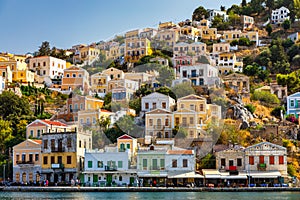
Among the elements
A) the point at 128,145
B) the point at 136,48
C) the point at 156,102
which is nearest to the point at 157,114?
the point at 156,102

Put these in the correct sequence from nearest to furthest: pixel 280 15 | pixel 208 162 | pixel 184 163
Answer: pixel 184 163 < pixel 208 162 < pixel 280 15

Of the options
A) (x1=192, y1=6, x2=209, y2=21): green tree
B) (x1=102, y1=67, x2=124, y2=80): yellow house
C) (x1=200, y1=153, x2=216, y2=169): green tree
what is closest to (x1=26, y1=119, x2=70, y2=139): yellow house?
(x1=200, y1=153, x2=216, y2=169): green tree

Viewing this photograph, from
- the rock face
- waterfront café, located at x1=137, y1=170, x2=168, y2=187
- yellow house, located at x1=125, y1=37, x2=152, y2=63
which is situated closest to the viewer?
waterfront café, located at x1=137, y1=170, x2=168, y2=187

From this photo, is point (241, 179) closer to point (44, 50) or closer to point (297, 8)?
point (44, 50)

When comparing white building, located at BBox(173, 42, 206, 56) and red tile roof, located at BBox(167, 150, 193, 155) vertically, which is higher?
white building, located at BBox(173, 42, 206, 56)

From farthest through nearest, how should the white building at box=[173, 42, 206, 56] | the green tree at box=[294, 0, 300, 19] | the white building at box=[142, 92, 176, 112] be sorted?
the green tree at box=[294, 0, 300, 19] → the white building at box=[173, 42, 206, 56] → the white building at box=[142, 92, 176, 112]

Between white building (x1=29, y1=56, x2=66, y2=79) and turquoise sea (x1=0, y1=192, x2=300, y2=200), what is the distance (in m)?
39.3

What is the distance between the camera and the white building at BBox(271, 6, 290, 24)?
102938mm

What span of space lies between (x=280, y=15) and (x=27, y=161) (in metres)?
66.4

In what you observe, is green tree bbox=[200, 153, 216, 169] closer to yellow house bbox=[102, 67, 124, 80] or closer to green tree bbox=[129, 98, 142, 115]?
green tree bbox=[129, 98, 142, 115]

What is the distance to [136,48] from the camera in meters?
79.6

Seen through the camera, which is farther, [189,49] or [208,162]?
[189,49]

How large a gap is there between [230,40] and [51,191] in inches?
2210

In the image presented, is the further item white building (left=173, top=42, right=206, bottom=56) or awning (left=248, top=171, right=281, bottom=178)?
white building (left=173, top=42, right=206, bottom=56)
